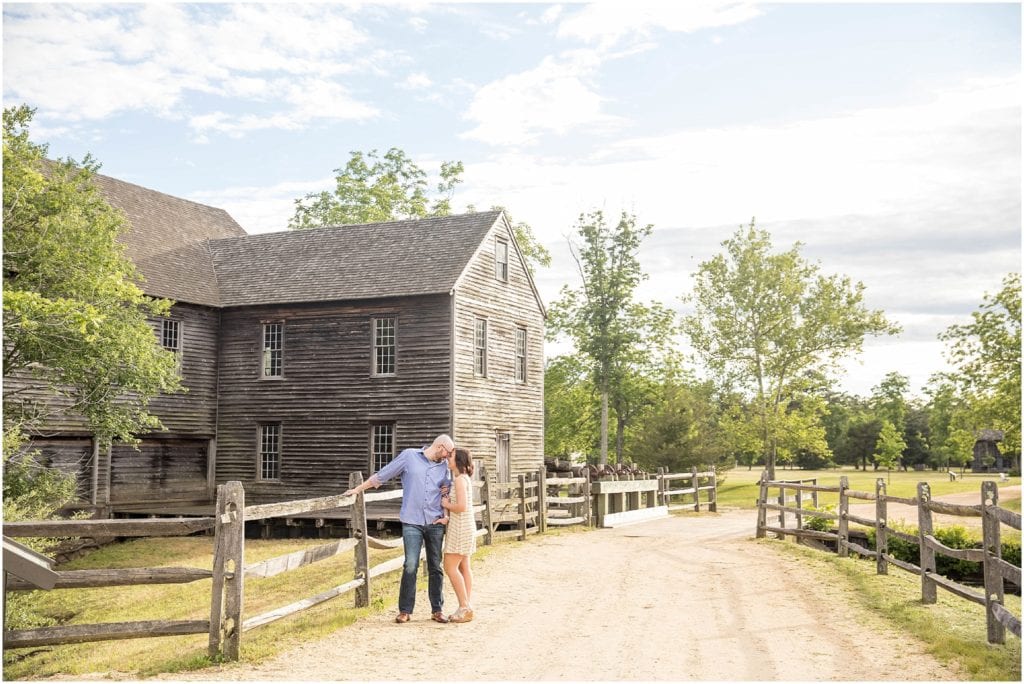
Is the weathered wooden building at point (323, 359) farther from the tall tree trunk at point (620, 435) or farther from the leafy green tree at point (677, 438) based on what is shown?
the tall tree trunk at point (620, 435)

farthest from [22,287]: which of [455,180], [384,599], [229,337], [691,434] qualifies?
[455,180]

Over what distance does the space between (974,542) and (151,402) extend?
70.2ft

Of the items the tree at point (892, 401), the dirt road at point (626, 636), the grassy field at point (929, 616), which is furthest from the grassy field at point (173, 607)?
the tree at point (892, 401)

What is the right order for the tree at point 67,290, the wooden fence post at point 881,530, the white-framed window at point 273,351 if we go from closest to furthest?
the wooden fence post at point 881,530
the tree at point 67,290
the white-framed window at point 273,351

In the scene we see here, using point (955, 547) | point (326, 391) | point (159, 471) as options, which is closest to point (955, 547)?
point (955, 547)

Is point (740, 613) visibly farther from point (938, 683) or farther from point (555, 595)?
point (938, 683)

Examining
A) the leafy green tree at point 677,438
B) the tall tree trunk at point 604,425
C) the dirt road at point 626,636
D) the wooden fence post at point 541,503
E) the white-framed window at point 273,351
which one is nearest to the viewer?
the dirt road at point 626,636

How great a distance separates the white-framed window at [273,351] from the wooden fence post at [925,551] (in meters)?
20.9

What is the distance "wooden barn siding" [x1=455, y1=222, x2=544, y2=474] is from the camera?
2766 cm

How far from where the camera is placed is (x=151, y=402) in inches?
1083

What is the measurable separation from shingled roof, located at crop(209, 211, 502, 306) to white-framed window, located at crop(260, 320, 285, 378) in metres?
0.99

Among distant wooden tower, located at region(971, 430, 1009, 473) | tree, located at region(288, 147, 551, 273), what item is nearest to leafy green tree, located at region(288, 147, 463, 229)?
tree, located at region(288, 147, 551, 273)

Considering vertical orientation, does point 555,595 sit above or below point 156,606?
above

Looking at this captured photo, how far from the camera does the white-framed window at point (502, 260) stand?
99.0 ft
